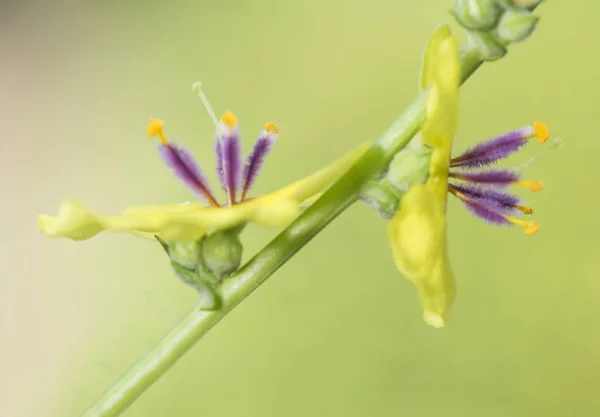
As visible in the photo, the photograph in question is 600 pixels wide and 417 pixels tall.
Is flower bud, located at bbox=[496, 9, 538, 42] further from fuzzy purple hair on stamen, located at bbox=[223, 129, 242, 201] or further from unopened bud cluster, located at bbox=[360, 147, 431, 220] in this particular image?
fuzzy purple hair on stamen, located at bbox=[223, 129, 242, 201]

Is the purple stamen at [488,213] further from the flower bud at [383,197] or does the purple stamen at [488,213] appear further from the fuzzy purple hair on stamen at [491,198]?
the flower bud at [383,197]

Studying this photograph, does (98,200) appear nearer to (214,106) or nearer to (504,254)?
(214,106)

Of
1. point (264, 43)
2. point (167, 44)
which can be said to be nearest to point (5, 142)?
point (167, 44)

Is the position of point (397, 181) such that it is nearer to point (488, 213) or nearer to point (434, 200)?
point (434, 200)

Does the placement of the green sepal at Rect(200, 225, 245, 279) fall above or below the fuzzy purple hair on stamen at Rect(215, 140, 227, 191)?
below

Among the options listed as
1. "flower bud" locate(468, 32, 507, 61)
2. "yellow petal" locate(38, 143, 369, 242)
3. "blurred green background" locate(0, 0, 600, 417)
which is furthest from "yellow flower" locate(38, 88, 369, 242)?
"blurred green background" locate(0, 0, 600, 417)

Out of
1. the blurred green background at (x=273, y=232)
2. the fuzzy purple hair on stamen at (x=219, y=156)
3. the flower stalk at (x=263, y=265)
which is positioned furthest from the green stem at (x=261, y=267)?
the blurred green background at (x=273, y=232)

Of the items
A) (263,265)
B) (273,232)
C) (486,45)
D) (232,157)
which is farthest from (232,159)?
(273,232)
